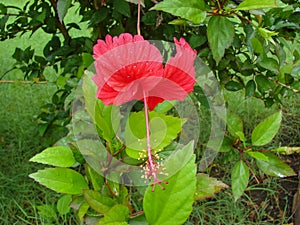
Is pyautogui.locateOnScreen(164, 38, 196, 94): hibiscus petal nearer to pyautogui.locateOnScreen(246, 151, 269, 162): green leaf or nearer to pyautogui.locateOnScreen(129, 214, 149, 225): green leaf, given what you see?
pyautogui.locateOnScreen(129, 214, 149, 225): green leaf

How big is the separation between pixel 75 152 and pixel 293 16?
75 cm

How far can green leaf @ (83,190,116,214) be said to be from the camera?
69cm

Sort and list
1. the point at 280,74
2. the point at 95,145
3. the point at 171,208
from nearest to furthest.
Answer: the point at 171,208 < the point at 95,145 < the point at 280,74

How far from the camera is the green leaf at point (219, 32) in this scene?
2.86 feet

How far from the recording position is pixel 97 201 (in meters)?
0.69

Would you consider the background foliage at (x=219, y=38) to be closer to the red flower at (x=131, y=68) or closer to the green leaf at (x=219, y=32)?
the green leaf at (x=219, y=32)

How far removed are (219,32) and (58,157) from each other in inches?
14.0

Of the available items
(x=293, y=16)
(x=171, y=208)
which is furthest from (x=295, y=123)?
(x=171, y=208)

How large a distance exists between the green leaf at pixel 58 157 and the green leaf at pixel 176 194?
0.64 feet

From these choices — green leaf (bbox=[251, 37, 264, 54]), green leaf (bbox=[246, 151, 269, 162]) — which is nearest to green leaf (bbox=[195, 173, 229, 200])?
green leaf (bbox=[246, 151, 269, 162])

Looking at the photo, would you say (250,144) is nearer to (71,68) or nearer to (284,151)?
(284,151)

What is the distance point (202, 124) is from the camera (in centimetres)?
228

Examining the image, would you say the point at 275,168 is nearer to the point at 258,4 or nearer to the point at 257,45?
the point at 257,45

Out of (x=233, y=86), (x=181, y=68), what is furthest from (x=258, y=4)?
(x=233, y=86)
